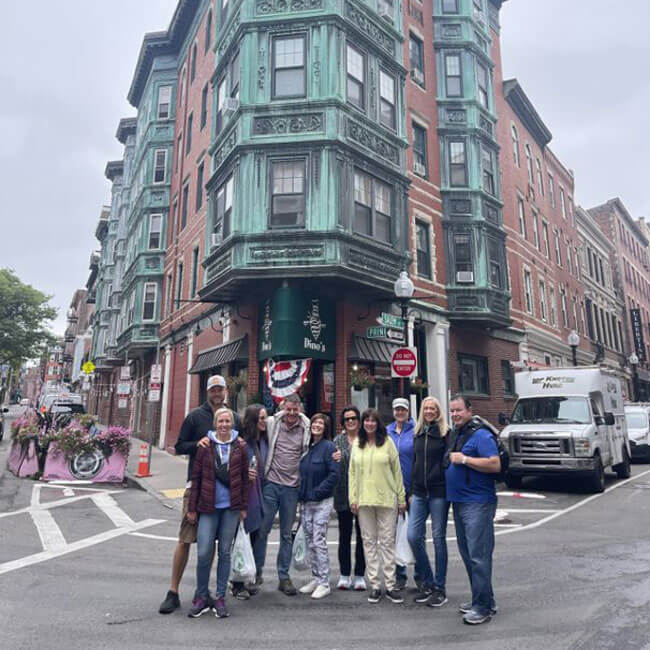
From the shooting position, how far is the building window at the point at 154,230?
2750 cm

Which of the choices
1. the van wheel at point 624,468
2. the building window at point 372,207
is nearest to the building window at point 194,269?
the building window at point 372,207

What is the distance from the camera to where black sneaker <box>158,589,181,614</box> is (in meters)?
4.93

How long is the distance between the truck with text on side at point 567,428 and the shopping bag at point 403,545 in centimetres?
790

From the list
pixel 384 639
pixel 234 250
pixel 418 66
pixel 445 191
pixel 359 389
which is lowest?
pixel 384 639

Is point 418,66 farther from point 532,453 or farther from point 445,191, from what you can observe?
point 532,453

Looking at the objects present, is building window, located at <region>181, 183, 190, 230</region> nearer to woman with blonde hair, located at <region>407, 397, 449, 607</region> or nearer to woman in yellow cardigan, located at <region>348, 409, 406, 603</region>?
woman in yellow cardigan, located at <region>348, 409, 406, 603</region>

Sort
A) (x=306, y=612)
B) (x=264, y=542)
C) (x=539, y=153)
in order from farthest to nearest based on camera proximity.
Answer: (x=539, y=153) < (x=264, y=542) < (x=306, y=612)

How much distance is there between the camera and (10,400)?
125m

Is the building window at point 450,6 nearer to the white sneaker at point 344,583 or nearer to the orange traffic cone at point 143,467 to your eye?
the orange traffic cone at point 143,467

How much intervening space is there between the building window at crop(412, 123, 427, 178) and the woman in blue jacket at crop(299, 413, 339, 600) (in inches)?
616

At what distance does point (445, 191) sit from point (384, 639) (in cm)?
1833

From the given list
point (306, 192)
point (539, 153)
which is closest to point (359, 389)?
point (306, 192)

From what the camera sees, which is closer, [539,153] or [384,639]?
[384,639]

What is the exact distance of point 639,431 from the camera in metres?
21.1
